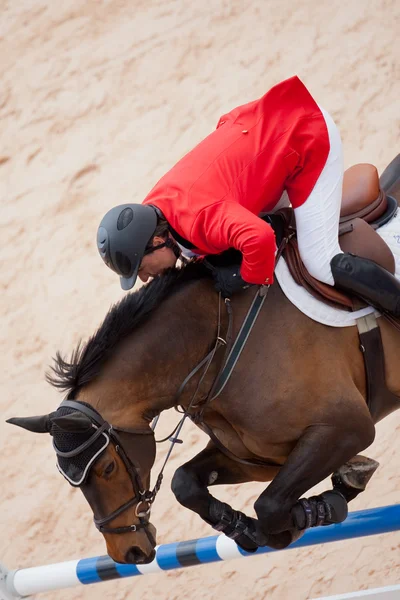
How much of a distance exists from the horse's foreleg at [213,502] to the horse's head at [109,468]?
18cm

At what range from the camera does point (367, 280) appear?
2637 millimetres

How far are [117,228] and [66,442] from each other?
58 cm

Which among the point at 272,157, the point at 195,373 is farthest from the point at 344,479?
the point at 272,157

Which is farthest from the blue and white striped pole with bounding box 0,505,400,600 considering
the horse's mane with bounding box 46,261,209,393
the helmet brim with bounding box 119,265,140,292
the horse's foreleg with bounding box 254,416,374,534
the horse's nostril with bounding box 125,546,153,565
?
the helmet brim with bounding box 119,265,140,292

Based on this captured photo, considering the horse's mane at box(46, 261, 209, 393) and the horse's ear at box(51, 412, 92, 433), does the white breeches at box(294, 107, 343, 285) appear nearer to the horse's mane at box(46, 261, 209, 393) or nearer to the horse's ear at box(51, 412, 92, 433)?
the horse's mane at box(46, 261, 209, 393)

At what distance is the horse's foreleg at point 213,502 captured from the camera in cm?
269

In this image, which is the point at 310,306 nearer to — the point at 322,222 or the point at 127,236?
the point at 322,222

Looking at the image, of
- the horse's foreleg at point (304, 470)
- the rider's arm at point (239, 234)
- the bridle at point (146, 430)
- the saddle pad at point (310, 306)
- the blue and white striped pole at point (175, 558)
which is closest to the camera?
the rider's arm at point (239, 234)

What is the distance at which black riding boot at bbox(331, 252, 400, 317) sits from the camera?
2.63m

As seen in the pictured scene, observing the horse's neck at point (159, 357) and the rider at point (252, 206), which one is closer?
the rider at point (252, 206)

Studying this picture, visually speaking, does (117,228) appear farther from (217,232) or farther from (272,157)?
(272,157)

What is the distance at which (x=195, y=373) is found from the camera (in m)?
2.60

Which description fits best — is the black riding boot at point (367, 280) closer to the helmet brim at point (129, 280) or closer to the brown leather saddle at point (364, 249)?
the brown leather saddle at point (364, 249)

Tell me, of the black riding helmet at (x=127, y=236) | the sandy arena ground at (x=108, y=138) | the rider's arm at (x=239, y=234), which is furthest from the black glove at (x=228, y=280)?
the sandy arena ground at (x=108, y=138)
